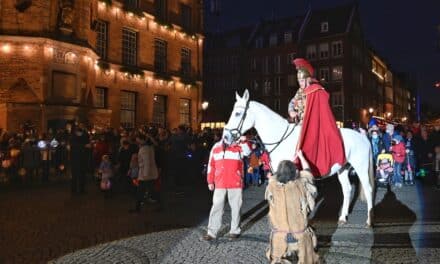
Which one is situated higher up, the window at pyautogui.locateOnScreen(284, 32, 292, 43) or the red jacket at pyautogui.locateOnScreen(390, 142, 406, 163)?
the window at pyautogui.locateOnScreen(284, 32, 292, 43)

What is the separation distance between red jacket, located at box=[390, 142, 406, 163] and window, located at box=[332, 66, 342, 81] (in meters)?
42.2

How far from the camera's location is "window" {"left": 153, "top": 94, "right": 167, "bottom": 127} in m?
30.6

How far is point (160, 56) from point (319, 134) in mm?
24932

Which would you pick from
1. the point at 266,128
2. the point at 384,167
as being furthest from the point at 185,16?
the point at 266,128

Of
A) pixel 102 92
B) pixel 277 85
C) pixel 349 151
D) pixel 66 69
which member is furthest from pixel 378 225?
pixel 277 85

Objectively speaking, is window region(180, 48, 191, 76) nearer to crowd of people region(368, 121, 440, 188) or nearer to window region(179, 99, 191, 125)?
window region(179, 99, 191, 125)

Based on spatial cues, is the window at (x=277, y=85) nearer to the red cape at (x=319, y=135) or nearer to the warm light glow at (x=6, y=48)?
the warm light glow at (x=6, y=48)

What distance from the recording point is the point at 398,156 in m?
15.1

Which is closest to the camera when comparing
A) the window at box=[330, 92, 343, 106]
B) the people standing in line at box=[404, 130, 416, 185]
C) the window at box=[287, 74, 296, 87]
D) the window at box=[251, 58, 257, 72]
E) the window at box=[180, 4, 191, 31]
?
the people standing in line at box=[404, 130, 416, 185]

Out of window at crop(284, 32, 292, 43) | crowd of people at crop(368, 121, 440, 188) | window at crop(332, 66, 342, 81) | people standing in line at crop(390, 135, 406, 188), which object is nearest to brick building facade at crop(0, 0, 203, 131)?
crowd of people at crop(368, 121, 440, 188)

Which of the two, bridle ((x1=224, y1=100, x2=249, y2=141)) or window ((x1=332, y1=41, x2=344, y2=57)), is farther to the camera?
window ((x1=332, y1=41, x2=344, y2=57))

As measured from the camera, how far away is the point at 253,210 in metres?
10.6

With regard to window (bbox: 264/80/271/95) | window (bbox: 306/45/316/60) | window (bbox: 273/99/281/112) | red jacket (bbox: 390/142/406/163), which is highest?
window (bbox: 306/45/316/60)

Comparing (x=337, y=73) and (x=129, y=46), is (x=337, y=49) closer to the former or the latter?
(x=337, y=73)
